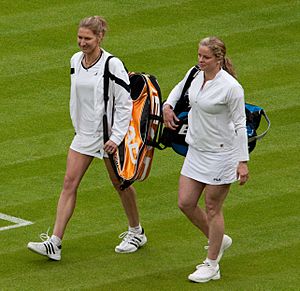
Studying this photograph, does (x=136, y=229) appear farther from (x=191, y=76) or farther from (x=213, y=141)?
(x=191, y=76)

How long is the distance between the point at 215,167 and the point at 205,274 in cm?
97

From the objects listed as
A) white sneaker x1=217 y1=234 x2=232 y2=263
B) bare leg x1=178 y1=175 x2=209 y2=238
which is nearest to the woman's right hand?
bare leg x1=178 y1=175 x2=209 y2=238

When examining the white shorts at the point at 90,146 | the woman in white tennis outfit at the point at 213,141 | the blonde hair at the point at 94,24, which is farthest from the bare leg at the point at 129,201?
the blonde hair at the point at 94,24

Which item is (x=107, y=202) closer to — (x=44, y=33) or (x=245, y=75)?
(x=245, y=75)

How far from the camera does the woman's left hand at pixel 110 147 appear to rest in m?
12.7

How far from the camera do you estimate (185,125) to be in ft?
41.1

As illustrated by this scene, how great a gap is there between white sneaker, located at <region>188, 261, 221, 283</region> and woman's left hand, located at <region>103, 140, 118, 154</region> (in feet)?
4.38

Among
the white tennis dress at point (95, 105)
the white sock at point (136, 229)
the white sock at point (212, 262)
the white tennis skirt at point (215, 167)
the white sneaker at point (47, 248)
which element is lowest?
the white sock at point (212, 262)

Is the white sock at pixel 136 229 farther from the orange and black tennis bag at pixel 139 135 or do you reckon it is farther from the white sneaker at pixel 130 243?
the orange and black tennis bag at pixel 139 135

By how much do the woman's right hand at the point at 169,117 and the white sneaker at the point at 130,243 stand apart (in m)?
1.33

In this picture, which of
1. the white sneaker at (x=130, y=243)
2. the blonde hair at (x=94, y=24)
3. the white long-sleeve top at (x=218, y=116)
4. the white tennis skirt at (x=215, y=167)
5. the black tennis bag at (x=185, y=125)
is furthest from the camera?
the white sneaker at (x=130, y=243)

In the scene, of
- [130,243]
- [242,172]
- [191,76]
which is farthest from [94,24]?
[130,243]

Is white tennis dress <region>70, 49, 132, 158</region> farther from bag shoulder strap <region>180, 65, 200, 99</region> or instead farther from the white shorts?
bag shoulder strap <region>180, 65, 200, 99</region>

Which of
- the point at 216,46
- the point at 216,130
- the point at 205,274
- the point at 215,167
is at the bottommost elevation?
the point at 205,274
